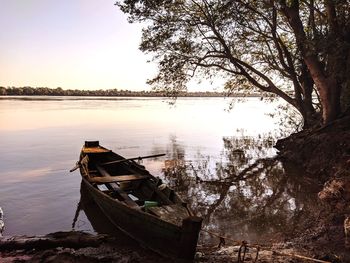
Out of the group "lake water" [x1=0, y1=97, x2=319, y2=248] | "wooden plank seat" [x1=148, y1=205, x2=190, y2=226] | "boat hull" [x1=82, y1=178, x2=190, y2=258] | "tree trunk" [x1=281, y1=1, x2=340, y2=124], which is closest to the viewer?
"boat hull" [x1=82, y1=178, x2=190, y2=258]

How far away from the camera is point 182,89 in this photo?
68.4 feet

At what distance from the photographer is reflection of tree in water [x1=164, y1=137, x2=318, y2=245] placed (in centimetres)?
960

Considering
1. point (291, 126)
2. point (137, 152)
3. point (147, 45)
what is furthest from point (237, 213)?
point (291, 126)

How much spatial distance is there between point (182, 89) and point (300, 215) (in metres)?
12.2

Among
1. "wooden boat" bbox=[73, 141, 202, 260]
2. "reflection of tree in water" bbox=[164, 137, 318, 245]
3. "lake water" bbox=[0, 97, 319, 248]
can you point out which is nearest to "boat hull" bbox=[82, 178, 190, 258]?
"wooden boat" bbox=[73, 141, 202, 260]

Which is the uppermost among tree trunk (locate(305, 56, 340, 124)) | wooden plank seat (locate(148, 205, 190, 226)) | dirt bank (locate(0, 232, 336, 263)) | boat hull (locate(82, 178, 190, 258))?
tree trunk (locate(305, 56, 340, 124))

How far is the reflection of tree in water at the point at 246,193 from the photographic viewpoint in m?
9.60

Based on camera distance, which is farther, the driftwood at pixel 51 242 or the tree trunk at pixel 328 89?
the tree trunk at pixel 328 89

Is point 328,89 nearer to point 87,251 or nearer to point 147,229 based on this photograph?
point 147,229

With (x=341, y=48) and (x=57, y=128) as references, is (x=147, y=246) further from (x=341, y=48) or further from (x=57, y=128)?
(x=57, y=128)

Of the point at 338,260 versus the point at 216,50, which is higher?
the point at 216,50

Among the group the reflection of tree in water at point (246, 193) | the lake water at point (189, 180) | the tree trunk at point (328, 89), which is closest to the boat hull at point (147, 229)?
the lake water at point (189, 180)

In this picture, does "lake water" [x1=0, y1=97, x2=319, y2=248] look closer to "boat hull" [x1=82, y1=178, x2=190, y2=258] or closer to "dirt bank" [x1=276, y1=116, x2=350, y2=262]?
"dirt bank" [x1=276, y1=116, x2=350, y2=262]

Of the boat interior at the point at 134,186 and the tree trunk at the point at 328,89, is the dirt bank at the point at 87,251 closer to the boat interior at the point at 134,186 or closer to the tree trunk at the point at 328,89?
the boat interior at the point at 134,186
